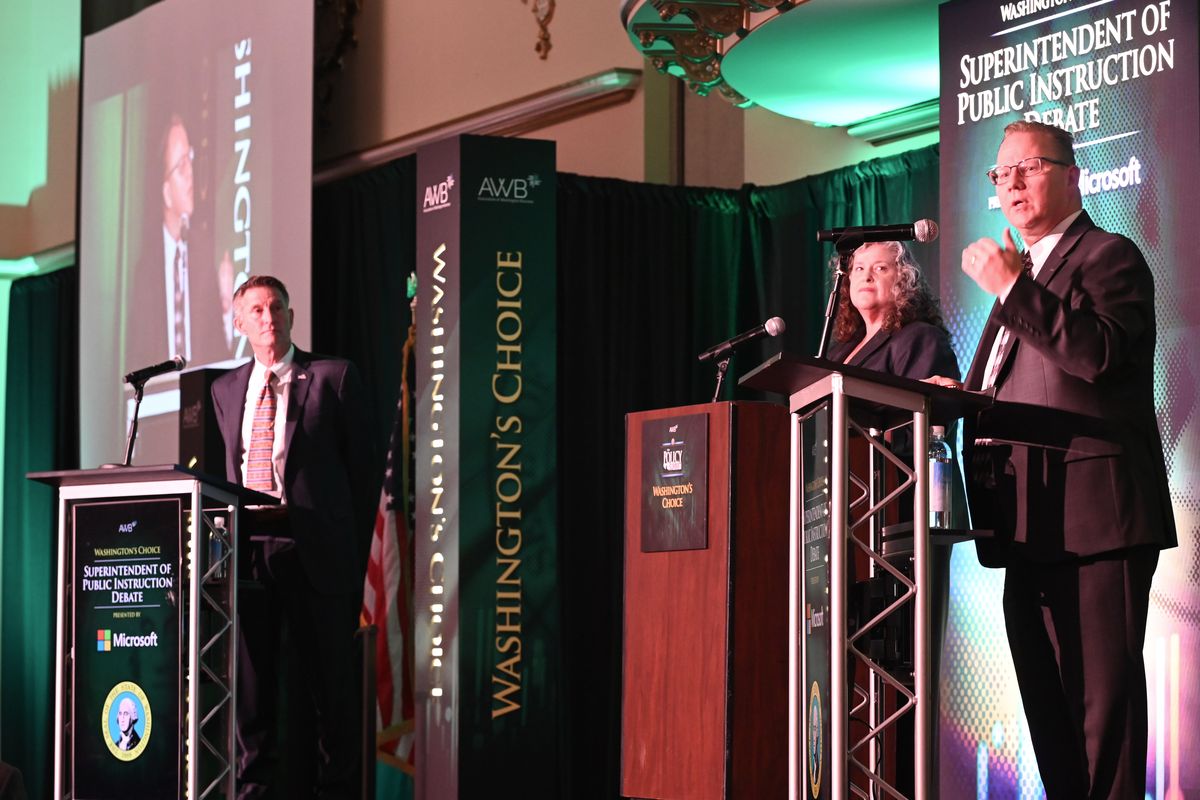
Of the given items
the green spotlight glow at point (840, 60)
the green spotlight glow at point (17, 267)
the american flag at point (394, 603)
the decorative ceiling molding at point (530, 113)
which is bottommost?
the american flag at point (394, 603)

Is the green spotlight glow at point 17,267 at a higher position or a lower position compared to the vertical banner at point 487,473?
higher

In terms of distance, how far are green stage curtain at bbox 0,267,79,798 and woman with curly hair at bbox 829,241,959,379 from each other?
6.31 meters

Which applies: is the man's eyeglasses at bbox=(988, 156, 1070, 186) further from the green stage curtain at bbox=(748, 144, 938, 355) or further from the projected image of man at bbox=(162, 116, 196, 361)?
the projected image of man at bbox=(162, 116, 196, 361)

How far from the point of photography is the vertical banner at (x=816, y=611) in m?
3.41

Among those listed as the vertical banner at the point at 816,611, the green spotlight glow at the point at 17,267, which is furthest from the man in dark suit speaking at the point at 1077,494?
the green spotlight glow at the point at 17,267

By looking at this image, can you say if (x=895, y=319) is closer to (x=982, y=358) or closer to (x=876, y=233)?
(x=982, y=358)

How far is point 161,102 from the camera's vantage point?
8.88 metres

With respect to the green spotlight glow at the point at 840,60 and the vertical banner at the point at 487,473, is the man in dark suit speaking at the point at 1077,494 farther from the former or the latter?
the vertical banner at the point at 487,473

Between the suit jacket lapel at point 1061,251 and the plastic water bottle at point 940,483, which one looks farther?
the plastic water bottle at point 940,483

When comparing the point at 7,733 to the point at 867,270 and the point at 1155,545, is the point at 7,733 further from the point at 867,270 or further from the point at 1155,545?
the point at 1155,545

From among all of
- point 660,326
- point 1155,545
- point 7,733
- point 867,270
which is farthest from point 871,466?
point 7,733

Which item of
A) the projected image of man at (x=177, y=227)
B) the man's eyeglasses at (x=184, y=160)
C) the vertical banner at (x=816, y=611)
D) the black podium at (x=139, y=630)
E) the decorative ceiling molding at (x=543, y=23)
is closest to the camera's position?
the vertical banner at (x=816, y=611)

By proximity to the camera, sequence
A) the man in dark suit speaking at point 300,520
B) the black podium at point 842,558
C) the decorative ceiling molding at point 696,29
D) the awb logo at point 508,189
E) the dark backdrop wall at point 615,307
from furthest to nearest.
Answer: the dark backdrop wall at point 615,307, the awb logo at point 508,189, the man in dark suit speaking at point 300,520, the decorative ceiling molding at point 696,29, the black podium at point 842,558

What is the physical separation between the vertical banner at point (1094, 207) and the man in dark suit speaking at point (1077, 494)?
1.71 feet
